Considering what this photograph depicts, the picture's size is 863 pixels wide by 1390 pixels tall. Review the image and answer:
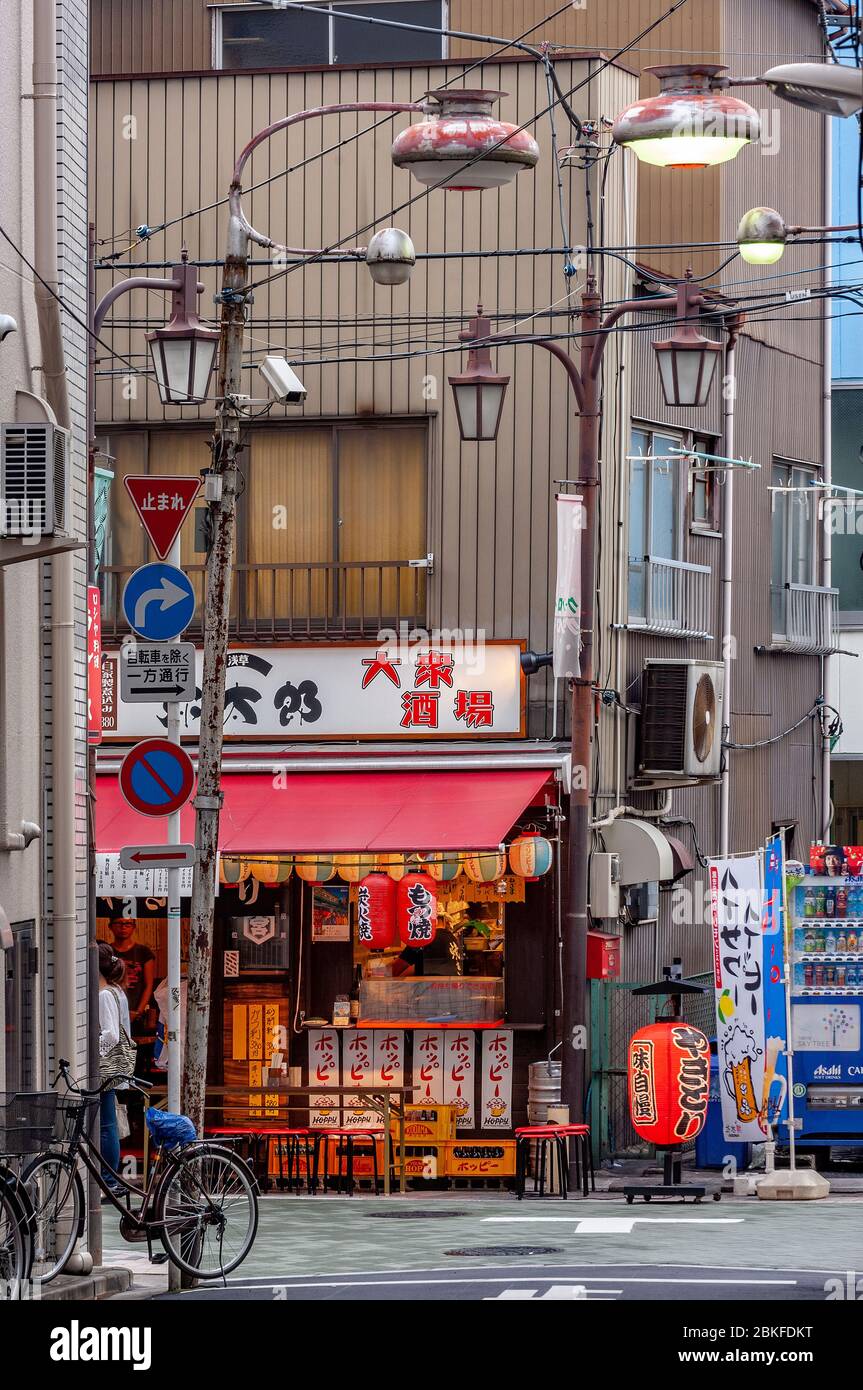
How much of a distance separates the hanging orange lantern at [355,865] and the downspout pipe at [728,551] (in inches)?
229

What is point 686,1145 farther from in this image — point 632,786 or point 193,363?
point 193,363

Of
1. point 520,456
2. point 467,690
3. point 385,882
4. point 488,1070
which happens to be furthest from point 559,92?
point 488,1070

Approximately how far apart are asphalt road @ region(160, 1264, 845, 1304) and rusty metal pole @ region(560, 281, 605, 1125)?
661cm

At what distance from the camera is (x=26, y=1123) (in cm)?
1263

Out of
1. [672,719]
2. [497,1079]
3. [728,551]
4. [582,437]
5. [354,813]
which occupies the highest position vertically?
[582,437]

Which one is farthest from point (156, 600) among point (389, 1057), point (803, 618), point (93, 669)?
point (803, 618)

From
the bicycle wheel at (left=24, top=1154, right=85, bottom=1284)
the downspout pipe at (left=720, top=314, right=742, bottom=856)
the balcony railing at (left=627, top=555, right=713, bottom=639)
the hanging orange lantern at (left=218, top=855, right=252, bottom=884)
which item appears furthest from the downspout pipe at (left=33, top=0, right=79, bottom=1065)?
the downspout pipe at (left=720, top=314, right=742, bottom=856)

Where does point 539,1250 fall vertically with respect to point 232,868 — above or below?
below

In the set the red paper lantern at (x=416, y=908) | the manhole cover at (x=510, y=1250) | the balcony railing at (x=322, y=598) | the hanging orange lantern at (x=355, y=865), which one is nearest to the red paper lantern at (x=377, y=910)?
the red paper lantern at (x=416, y=908)

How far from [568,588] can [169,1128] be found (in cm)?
894

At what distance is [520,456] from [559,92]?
12.3 ft

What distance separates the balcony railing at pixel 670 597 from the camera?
23.9 meters

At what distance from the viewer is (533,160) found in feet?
53.9

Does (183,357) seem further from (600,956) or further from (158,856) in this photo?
(600,956)
